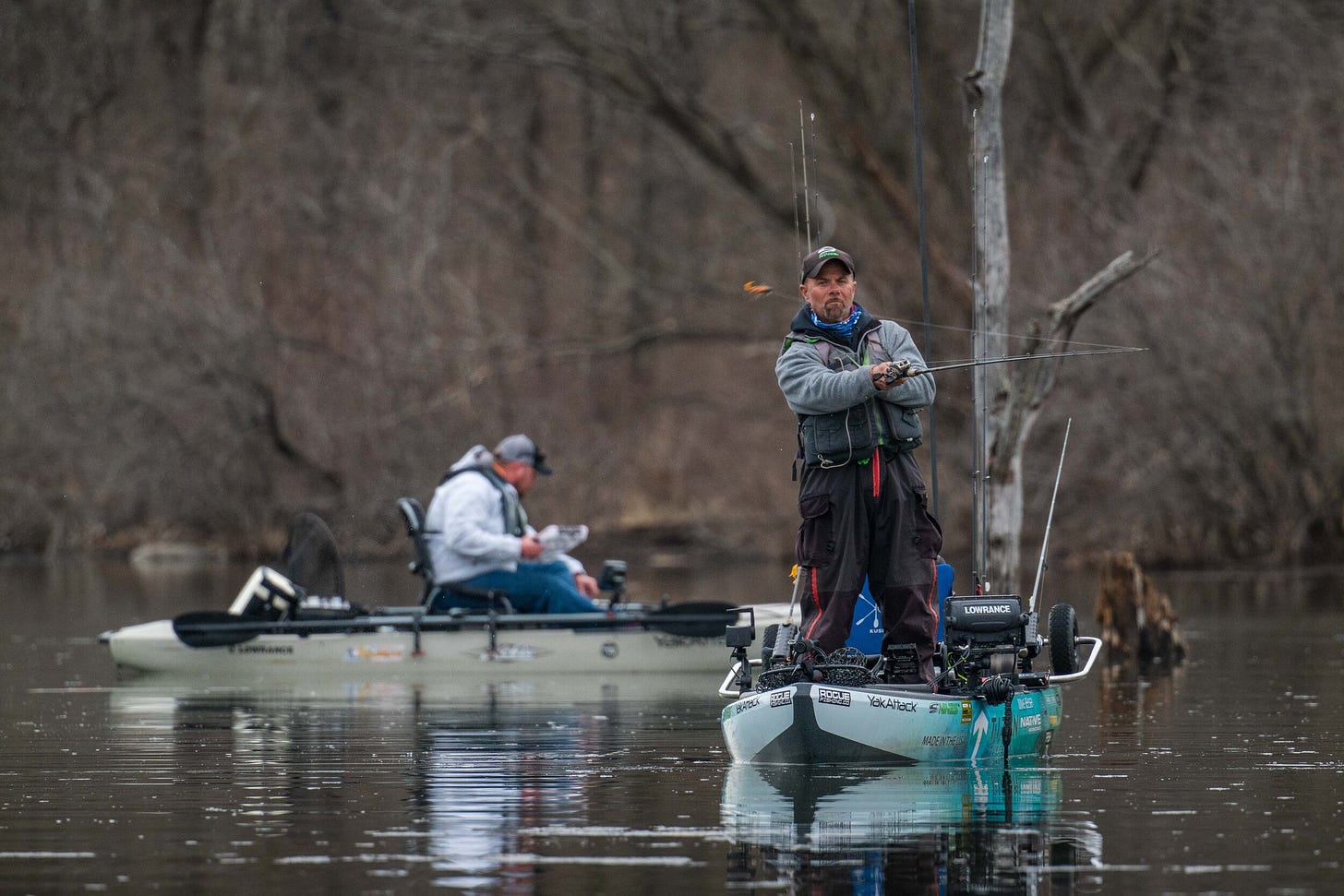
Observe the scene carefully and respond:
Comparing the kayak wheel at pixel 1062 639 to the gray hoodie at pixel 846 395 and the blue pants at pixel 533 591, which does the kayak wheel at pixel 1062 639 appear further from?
the blue pants at pixel 533 591

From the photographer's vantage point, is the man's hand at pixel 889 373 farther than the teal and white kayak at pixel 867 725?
No

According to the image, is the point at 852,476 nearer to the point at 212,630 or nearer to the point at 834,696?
the point at 834,696

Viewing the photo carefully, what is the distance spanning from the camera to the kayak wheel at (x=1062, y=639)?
33.3 feet

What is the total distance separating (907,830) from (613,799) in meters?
1.37

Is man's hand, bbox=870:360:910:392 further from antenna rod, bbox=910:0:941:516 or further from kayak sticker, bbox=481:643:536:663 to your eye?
kayak sticker, bbox=481:643:536:663

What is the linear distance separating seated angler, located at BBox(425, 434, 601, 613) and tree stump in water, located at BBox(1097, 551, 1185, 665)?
3.72m

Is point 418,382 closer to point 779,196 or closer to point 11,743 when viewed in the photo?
point 779,196

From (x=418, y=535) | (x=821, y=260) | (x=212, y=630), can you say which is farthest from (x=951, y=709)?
(x=212, y=630)

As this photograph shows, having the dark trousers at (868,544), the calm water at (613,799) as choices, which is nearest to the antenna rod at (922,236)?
the dark trousers at (868,544)

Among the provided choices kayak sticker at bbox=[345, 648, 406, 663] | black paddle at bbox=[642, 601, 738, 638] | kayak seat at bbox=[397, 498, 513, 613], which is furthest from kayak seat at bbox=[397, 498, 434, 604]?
black paddle at bbox=[642, 601, 738, 638]

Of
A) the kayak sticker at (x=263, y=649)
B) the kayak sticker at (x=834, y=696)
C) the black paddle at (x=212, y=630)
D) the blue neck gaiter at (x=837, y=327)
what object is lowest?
the kayak sticker at (x=834, y=696)

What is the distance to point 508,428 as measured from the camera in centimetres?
3519

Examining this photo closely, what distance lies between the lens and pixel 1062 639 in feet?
33.3

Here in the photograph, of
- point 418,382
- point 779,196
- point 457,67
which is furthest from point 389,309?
point 779,196
